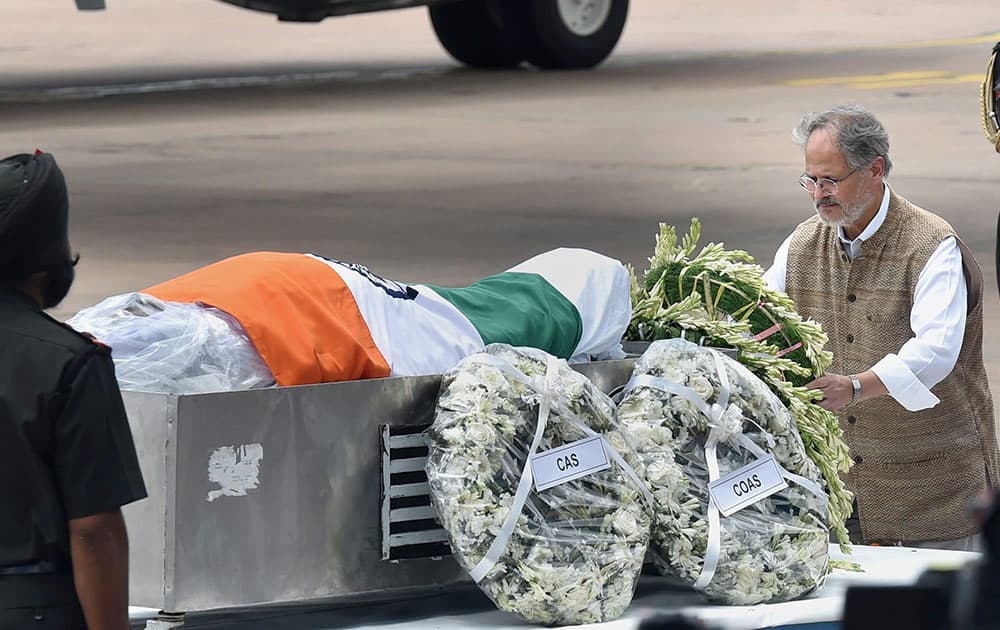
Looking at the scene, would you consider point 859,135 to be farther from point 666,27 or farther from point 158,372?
point 666,27

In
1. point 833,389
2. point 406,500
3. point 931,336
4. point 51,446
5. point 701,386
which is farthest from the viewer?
point 931,336

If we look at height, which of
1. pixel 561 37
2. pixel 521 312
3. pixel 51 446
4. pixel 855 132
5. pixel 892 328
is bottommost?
pixel 561 37

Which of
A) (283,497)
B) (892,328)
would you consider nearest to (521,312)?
(283,497)

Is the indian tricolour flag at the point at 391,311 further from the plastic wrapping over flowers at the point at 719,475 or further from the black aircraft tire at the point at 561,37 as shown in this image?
the black aircraft tire at the point at 561,37

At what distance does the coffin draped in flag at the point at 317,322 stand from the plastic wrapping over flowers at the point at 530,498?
0.67 feet

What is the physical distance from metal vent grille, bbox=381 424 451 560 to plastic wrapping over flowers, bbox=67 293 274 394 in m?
0.34

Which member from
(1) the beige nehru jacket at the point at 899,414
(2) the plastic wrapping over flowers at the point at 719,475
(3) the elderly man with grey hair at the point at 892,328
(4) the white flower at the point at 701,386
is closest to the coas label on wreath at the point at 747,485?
(2) the plastic wrapping over flowers at the point at 719,475

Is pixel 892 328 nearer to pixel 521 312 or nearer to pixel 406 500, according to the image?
pixel 521 312

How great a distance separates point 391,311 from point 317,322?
215mm

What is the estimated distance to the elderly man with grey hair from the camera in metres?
5.03

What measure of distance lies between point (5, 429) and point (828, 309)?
2.87 metres

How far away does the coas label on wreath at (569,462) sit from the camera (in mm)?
4215

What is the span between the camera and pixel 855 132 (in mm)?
5027

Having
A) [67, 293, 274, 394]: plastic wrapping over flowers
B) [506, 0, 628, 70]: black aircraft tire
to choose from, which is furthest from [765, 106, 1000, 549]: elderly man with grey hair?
[506, 0, 628, 70]: black aircraft tire
